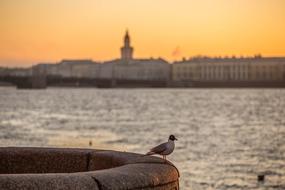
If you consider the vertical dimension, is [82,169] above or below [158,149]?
below

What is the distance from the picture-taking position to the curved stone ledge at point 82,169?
2787mm

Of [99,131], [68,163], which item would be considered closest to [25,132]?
[99,131]

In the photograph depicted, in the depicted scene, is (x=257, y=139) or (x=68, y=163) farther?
(x=257, y=139)

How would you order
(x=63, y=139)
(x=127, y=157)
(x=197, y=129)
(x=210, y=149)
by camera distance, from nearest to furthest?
(x=127, y=157), (x=210, y=149), (x=63, y=139), (x=197, y=129)

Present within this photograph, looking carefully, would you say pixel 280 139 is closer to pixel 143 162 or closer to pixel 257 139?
pixel 257 139

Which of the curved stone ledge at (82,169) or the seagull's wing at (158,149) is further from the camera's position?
the seagull's wing at (158,149)

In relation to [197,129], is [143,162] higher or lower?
higher

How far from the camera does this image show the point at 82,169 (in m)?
4.24

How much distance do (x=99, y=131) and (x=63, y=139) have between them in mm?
7889

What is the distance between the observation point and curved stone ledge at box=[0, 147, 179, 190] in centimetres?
279

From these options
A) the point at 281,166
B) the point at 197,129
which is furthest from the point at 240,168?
the point at 197,129

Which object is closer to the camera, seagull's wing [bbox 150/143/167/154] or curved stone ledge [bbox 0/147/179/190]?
curved stone ledge [bbox 0/147/179/190]

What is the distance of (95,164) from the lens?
417 centimetres

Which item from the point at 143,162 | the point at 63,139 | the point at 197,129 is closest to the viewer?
the point at 143,162
